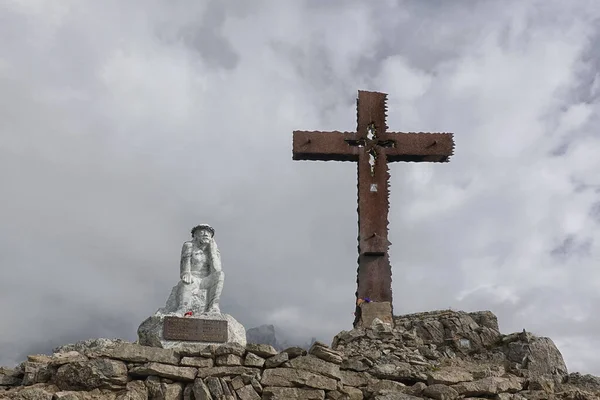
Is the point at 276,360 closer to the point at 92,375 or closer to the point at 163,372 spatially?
the point at 163,372

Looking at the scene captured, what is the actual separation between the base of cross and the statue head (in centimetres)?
364

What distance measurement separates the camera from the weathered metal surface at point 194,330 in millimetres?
9812

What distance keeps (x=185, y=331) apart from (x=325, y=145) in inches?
256

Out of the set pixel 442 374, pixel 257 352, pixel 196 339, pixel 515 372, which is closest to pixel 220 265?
pixel 196 339

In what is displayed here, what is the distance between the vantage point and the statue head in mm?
11547

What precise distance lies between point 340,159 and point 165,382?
7774mm

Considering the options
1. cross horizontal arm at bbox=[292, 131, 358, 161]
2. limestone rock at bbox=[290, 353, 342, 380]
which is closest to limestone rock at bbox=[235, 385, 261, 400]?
limestone rock at bbox=[290, 353, 342, 380]

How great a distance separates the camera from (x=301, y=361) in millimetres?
9117

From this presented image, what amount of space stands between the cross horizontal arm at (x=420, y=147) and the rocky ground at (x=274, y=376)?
19.6 feet

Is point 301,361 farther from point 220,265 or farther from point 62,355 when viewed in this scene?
point 62,355

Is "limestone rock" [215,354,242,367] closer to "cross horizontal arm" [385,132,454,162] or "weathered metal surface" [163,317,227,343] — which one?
"weathered metal surface" [163,317,227,343]

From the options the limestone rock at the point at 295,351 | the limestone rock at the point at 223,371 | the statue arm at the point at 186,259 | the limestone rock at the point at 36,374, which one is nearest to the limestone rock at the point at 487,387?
the limestone rock at the point at 295,351

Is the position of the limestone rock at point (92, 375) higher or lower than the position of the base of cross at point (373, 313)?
lower

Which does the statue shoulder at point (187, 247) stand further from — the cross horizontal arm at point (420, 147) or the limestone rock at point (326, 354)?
the cross horizontal arm at point (420, 147)
